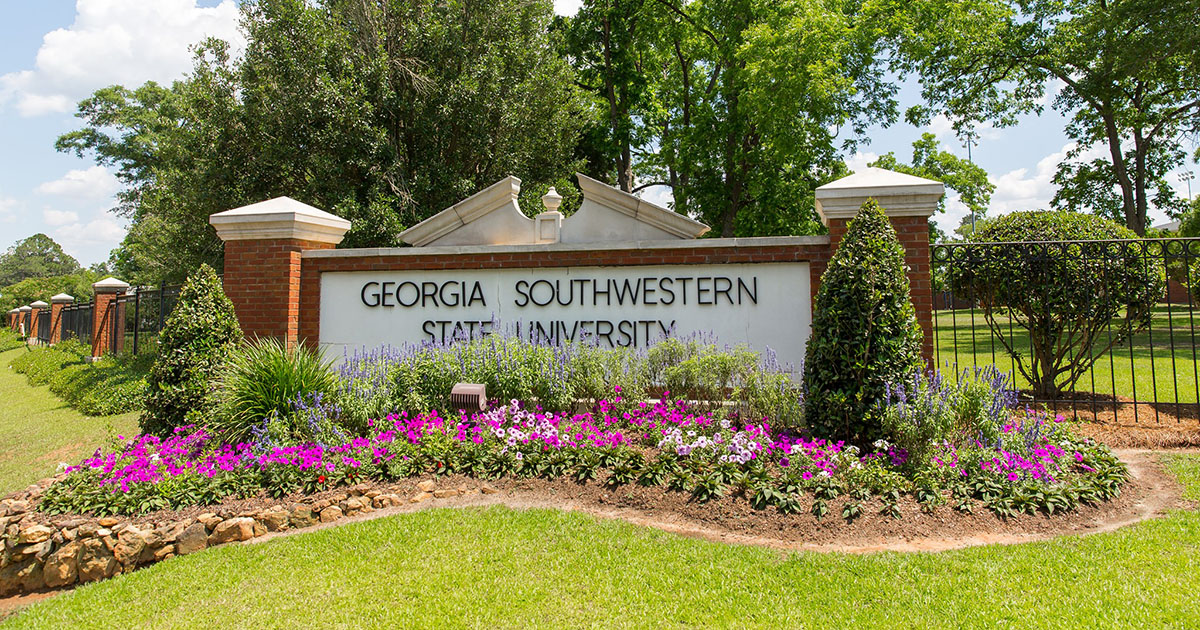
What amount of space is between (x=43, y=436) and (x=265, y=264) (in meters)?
3.85

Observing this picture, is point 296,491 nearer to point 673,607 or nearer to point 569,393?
point 569,393

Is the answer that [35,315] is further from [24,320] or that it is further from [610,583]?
[610,583]

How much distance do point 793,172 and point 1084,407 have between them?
1189 centimetres

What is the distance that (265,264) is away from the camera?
7.28 meters

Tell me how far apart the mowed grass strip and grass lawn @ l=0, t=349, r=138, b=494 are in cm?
301

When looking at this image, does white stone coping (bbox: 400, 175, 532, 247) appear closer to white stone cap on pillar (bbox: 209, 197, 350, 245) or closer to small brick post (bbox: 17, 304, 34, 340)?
white stone cap on pillar (bbox: 209, 197, 350, 245)

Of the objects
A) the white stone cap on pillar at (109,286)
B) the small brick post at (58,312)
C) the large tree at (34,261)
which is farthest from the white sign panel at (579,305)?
the large tree at (34,261)

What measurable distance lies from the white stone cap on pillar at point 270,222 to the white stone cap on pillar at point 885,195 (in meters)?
5.43

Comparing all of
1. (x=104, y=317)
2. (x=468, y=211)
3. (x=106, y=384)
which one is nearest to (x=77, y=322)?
(x=104, y=317)

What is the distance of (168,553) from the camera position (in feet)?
13.0

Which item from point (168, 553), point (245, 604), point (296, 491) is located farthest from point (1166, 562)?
point (168, 553)

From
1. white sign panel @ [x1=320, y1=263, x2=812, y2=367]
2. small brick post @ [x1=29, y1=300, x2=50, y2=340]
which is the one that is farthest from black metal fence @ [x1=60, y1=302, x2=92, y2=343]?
white sign panel @ [x1=320, y1=263, x2=812, y2=367]

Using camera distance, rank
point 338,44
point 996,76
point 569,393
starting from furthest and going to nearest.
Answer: point 996,76
point 338,44
point 569,393

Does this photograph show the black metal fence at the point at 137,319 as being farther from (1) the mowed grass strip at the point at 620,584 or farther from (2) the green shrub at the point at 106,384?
(1) the mowed grass strip at the point at 620,584
